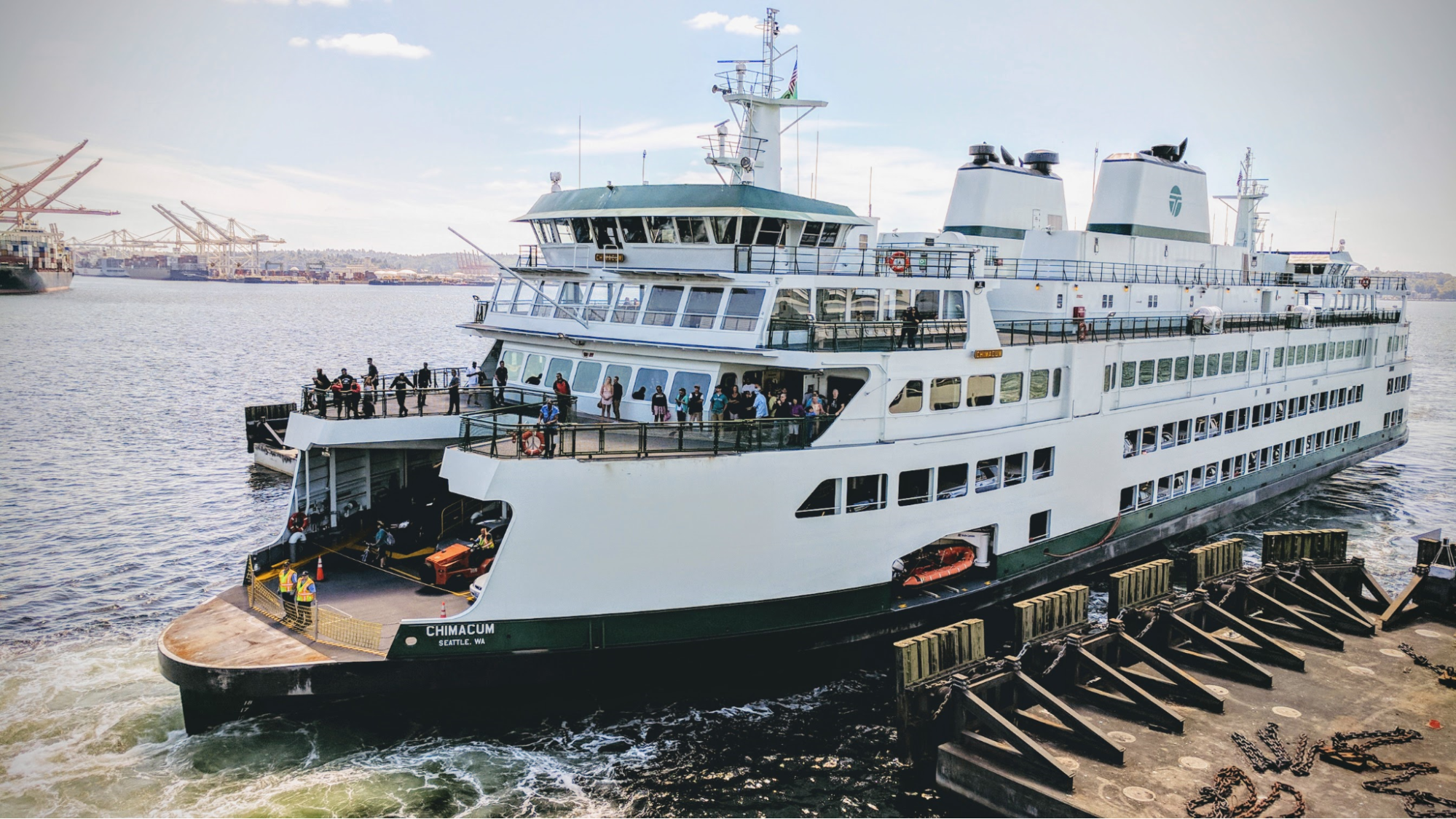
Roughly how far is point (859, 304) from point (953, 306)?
7.40 feet

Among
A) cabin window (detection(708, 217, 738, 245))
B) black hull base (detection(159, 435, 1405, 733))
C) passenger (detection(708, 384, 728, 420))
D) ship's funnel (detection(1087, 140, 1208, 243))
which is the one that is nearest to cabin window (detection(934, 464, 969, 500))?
black hull base (detection(159, 435, 1405, 733))

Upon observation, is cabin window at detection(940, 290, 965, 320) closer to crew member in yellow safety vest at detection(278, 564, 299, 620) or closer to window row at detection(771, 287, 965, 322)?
window row at detection(771, 287, 965, 322)

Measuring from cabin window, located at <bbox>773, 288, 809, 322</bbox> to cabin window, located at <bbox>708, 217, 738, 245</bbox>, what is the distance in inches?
68.6

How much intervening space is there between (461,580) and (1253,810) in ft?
41.5

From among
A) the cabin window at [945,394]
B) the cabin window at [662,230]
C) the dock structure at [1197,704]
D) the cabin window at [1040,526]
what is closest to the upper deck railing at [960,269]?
the cabin window at [662,230]

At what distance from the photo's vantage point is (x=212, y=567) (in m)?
25.9

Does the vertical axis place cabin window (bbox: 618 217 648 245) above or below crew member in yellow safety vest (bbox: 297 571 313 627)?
above

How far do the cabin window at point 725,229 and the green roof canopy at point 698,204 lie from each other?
274mm

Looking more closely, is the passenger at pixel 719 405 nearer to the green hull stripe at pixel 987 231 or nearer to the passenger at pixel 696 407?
the passenger at pixel 696 407

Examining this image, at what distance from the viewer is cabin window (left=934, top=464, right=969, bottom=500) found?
18.0 metres

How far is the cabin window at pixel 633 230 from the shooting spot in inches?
784

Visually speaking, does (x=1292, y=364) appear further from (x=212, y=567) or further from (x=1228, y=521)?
(x=212, y=567)

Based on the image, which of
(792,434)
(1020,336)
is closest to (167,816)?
(792,434)

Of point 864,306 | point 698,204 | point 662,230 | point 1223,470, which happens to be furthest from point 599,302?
point 1223,470
